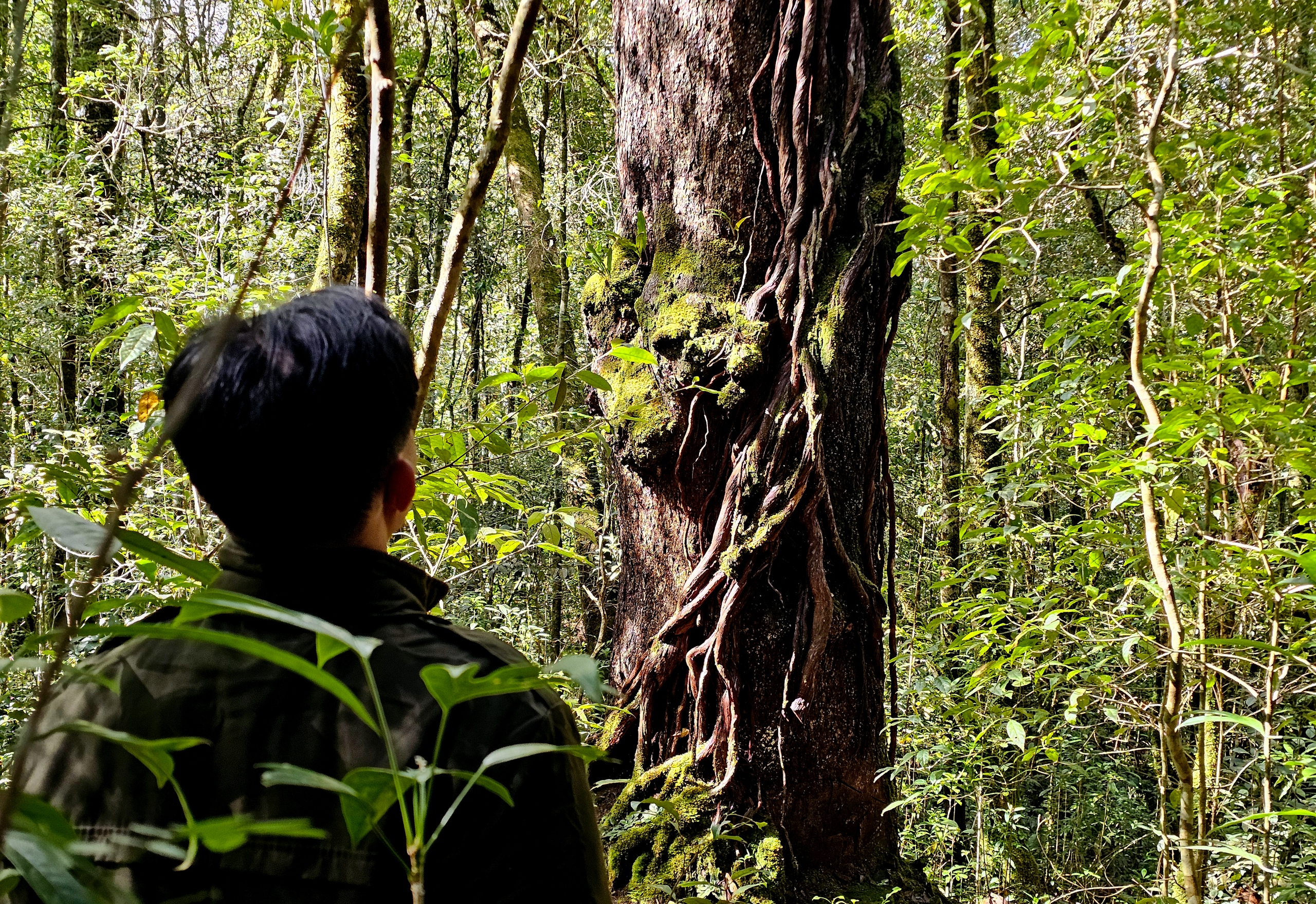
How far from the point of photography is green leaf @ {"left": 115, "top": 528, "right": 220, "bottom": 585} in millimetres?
538

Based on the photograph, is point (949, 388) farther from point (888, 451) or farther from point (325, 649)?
point (325, 649)

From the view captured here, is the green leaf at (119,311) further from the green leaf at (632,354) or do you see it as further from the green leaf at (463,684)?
the green leaf at (463,684)

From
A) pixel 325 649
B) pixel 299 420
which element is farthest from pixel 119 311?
pixel 325 649

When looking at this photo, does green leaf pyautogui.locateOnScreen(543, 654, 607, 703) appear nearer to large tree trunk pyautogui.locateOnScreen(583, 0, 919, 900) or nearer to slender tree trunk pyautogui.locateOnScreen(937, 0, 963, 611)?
large tree trunk pyautogui.locateOnScreen(583, 0, 919, 900)

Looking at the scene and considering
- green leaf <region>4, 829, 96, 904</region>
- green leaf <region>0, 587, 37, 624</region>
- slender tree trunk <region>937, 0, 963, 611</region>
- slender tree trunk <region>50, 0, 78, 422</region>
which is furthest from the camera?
slender tree trunk <region>50, 0, 78, 422</region>

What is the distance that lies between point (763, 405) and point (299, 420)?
1.30 m

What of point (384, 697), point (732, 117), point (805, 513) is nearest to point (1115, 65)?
point (732, 117)

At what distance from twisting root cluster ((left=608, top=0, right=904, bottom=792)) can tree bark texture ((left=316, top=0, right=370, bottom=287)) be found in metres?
1.24

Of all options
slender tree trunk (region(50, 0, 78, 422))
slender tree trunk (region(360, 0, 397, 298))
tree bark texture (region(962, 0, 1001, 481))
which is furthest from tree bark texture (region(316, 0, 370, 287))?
slender tree trunk (region(50, 0, 78, 422))

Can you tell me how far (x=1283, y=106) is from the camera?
8.64ft

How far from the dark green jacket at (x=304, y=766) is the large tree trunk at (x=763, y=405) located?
1129mm

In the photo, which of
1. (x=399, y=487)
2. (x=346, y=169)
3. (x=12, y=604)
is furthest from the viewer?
(x=346, y=169)

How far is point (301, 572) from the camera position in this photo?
909 millimetres

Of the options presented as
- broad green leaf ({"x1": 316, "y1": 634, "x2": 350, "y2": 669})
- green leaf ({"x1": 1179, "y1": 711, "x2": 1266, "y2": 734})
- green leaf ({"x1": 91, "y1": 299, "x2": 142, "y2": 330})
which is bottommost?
green leaf ({"x1": 1179, "y1": 711, "x2": 1266, "y2": 734})
